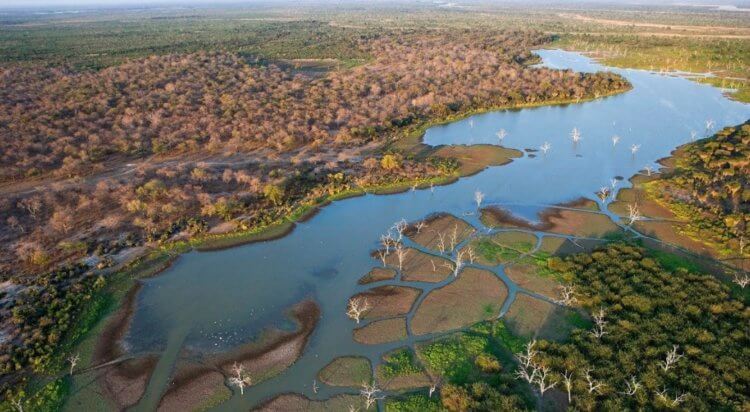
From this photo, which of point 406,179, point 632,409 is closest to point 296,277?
point 406,179

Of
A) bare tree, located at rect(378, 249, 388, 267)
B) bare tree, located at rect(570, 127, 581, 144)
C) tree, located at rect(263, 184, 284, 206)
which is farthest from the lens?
bare tree, located at rect(570, 127, 581, 144)

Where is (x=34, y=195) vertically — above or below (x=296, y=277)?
above

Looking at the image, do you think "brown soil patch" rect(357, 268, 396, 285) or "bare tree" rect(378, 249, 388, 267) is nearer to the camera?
"brown soil patch" rect(357, 268, 396, 285)

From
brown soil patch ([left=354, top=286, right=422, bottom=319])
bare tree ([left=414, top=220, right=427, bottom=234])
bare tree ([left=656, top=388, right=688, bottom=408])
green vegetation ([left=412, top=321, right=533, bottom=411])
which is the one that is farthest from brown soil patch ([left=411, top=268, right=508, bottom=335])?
bare tree ([left=656, top=388, right=688, bottom=408])

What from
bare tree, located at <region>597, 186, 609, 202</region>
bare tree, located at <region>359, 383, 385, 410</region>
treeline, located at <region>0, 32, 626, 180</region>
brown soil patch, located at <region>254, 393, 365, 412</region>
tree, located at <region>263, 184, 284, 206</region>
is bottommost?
brown soil patch, located at <region>254, 393, 365, 412</region>

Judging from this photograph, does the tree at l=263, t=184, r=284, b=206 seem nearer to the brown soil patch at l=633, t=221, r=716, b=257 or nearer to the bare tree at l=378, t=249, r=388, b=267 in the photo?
the bare tree at l=378, t=249, r=388, b=267

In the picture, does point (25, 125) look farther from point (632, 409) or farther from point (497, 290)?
point (632, 409)
